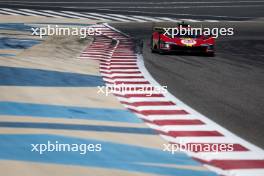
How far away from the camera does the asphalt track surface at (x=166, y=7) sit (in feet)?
118

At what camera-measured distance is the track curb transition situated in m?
6.89

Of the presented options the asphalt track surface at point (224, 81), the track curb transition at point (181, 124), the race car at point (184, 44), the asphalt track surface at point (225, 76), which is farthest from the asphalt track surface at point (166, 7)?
the track curb transition at point (181, 124)

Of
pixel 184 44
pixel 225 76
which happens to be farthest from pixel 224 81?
pixel 184 44

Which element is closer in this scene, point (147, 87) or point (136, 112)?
point (136, 112)

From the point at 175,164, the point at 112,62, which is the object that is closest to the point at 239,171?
the point at 175,164

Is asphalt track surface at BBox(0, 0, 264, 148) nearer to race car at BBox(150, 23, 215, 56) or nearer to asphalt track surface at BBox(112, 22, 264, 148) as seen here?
asphalt track surface at BBox(112, 22, 264, 148)

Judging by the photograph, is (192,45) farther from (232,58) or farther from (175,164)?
(175,164)

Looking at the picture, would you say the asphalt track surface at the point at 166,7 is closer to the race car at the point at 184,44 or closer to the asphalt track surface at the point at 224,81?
the asphalt track surface at the point at 224,81

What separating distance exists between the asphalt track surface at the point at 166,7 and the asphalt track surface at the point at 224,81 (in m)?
13.2

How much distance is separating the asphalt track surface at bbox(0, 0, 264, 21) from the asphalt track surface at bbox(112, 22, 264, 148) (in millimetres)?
13156

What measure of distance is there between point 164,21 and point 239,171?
2652cm

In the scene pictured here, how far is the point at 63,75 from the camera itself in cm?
1270

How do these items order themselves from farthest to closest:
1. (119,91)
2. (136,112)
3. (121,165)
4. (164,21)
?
1. (164,21)
2. (119,91)
3. (136,112)
4. (121,165)

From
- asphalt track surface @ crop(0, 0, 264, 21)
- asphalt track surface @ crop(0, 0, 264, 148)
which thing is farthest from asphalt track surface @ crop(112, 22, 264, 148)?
asphalt track surface @ crop(0, 0, 264, 21)
